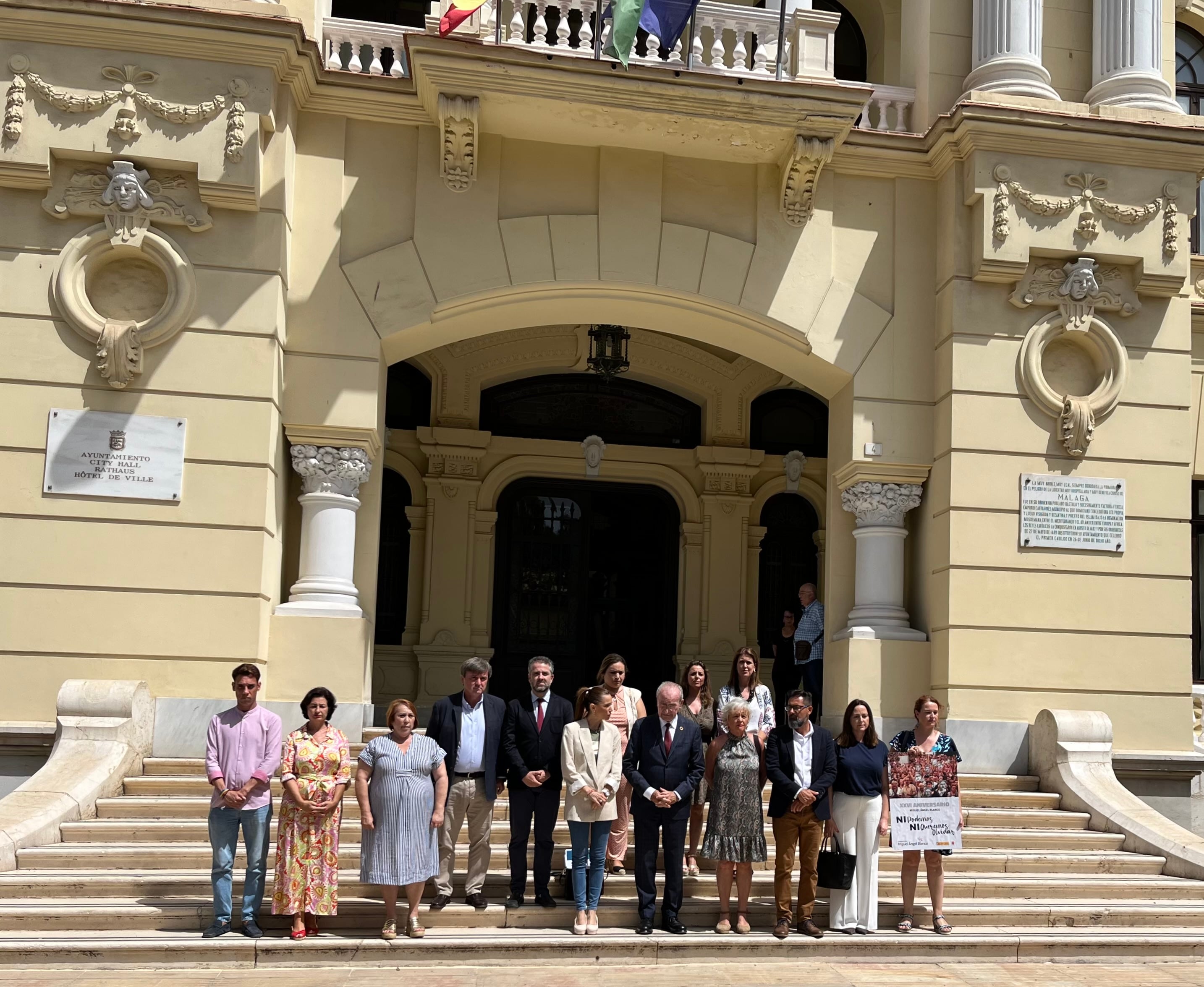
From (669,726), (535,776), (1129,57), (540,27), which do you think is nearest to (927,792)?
(669,726)

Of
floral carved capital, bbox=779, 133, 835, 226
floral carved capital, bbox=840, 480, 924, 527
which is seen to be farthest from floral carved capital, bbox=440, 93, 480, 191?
floral carved capital, bbox=840, 480, 924, 527

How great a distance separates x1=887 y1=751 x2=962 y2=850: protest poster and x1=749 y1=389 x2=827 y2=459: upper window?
352 inches

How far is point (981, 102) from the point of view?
42.1 feet

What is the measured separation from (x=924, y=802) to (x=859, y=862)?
61 centimetres

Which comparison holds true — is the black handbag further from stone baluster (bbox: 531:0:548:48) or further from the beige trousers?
stone baluster (bbox: 531:0:548:48)

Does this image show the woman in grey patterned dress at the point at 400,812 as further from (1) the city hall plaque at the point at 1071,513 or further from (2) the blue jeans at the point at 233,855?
(1) the city hall plaque at the point at 1071,513

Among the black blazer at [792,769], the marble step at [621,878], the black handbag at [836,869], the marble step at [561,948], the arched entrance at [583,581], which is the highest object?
the arched entrance at [583,581]

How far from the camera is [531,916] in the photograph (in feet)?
30.0

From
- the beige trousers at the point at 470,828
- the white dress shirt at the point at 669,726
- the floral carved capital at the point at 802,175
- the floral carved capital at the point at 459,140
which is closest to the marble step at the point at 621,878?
the beige trousers at the point at 470,828

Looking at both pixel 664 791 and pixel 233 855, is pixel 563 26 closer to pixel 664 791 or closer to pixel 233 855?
pixel 664 791

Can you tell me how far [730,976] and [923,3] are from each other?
9.81m

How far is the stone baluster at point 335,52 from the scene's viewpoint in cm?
1273

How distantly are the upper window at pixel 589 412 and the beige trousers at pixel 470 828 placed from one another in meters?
8.61

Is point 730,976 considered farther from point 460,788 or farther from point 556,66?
point 556,66
